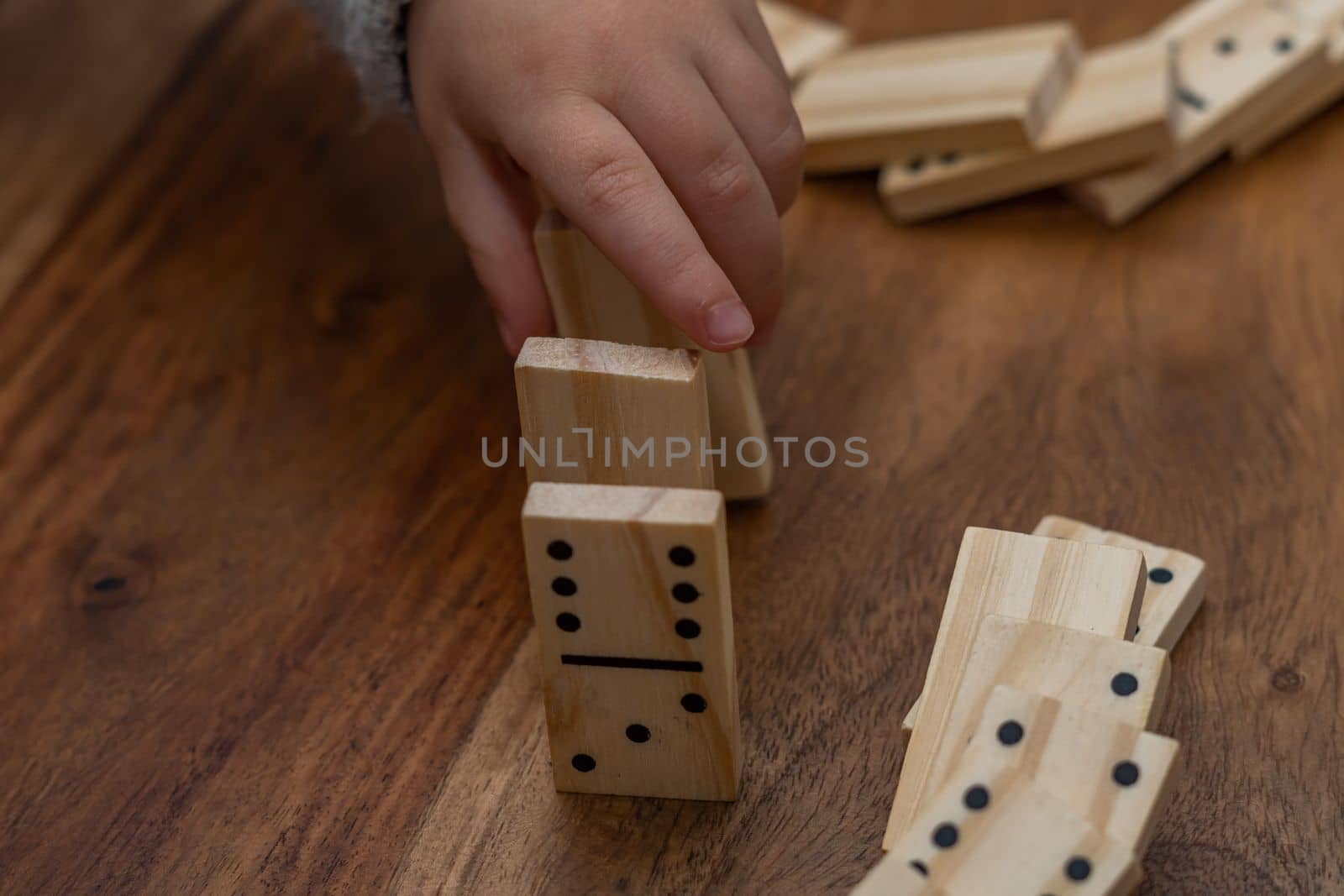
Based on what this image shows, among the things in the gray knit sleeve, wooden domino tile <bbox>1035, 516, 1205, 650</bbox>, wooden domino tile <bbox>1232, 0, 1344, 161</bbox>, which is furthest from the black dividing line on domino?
wooden domino tile <bbox>1232, 0, 1344, 161</bbox>

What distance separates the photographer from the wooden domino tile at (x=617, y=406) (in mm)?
597

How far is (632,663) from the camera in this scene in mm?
594

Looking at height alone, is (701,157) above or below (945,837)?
above

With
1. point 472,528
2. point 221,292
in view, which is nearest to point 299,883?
point 472,528

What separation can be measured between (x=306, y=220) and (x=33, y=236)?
0.19 meters

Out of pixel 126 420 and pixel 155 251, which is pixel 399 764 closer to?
pixel 126 420

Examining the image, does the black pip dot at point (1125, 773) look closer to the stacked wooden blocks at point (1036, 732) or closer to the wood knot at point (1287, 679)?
the stacked wooden blocks at point (1036, 732)

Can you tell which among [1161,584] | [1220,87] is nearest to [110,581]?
[1161,584]

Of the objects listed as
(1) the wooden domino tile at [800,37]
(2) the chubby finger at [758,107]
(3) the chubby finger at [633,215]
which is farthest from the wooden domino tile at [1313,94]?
(3) the chubby finger at [633,215]

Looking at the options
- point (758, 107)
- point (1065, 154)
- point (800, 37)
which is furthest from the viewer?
point (800, 37)

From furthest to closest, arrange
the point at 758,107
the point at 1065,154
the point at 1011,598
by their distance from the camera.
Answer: the point at 1065,154, the point at 758,107, the point at 1011,598

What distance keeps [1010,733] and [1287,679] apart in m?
0.20

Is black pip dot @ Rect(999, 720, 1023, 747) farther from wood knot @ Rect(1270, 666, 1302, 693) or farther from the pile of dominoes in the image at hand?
the pile of dominoes

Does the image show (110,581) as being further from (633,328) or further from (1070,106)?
(1070,106)
